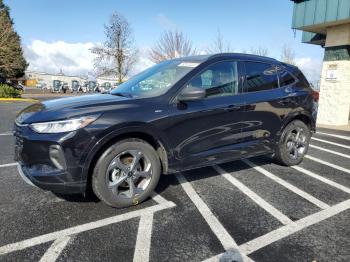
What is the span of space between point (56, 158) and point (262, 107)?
2964 millimetres

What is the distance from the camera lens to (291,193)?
420 cm

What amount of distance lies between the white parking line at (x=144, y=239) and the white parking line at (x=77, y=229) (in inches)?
5.7

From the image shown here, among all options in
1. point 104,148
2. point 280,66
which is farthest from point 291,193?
point 104,148

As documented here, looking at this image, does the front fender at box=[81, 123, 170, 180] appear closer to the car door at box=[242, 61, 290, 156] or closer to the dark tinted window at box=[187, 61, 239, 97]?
the dark tinted window at box=[187, 61, 239, 97]

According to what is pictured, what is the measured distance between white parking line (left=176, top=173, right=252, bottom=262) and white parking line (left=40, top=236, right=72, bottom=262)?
140 centimetres

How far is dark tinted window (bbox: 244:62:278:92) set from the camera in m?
4.57

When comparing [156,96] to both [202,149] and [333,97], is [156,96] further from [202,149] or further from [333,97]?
[333,97]

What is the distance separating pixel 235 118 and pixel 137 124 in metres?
1.51

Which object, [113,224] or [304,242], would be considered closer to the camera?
[304,242]

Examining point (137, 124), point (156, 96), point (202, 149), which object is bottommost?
point (202, 149)

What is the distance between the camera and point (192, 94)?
3.62 m

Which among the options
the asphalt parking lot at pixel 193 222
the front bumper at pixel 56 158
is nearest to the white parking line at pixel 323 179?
the asphalt parking lot at pixel 193 222

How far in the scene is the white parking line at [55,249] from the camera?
2.59 meters

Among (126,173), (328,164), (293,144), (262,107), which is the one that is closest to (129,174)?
(126,173)
